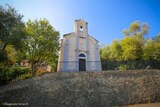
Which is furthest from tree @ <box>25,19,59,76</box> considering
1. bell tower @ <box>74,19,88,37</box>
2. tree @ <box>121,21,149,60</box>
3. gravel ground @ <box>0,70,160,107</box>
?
tree @ <box>121,21,149,60</box>

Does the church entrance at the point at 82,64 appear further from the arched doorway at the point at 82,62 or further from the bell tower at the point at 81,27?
the bell tower at the point at 81,27

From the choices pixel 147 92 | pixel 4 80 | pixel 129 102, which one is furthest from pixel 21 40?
pixel 147 92

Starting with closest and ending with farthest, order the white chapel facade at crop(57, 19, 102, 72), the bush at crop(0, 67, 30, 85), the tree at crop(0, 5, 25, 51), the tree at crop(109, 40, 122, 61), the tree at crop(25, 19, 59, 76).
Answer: the tree at crop(0, 5, 25, 51)
the bush at crop(0, 67, 30, 85)
the tree at crop(25, 19, 59, 76)
the white chapel facade at crop(57, 19, 102, 72)
the tree at crop(109, 40, 122, 61)

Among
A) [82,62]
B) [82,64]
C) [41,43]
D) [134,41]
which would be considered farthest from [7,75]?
[134,41]

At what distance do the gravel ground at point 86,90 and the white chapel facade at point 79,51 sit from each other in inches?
223

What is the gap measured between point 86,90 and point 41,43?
11030mm

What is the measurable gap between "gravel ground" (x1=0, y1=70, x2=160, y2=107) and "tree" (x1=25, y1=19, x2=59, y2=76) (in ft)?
21.2

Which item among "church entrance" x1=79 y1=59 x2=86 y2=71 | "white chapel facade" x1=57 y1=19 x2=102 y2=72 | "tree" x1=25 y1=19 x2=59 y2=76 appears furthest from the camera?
"church entrance" x1=79 y1=59 x2=86 y2=71

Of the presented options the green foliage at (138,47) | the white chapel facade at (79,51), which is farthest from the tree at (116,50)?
the white chapel facade at (79,51)

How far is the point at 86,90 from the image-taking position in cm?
1095

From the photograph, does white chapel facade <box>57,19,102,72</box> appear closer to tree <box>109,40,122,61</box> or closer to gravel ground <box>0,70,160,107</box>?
gravel ground <box>0,70,160,107</box>

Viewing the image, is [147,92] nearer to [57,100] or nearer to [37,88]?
[57,100]

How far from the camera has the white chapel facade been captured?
1886 cm

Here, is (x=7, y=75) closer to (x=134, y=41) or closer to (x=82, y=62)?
(x=82, y=62)
